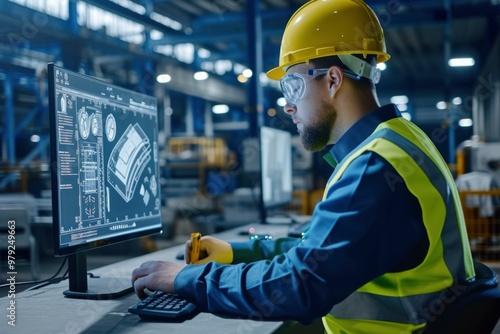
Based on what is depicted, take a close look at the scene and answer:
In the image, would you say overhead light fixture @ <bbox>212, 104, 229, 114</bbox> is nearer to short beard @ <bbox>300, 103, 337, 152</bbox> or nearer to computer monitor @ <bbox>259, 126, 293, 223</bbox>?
computer monitor @ <bbox>259, 126, 293, 223</bbox>

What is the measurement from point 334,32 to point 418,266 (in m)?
0.64

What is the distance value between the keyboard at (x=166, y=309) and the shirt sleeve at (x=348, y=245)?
207 mm

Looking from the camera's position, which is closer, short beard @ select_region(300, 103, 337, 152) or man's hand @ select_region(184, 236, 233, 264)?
short beard @ select_region(300, 103, 337, 152)

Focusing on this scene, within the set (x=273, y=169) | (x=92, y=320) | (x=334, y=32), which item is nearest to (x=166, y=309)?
(x=92, y=320)

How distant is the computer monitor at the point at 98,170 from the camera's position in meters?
1.43

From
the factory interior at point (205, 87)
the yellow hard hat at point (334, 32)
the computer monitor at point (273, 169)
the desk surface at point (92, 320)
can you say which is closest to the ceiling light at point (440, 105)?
the factory interior at point (205, 87)

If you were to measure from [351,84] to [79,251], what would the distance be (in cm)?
89

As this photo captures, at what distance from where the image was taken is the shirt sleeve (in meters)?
1.10

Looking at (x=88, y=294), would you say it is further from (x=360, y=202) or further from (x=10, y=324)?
(x=360, y=202)

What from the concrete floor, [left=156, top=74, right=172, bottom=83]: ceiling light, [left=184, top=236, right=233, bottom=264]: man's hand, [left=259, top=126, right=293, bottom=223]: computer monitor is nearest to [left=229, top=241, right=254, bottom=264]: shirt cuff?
[left=184, top=236, right=233, bottom=264]: man's hand

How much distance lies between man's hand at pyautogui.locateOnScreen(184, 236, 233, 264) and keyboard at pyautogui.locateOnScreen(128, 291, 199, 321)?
356mm

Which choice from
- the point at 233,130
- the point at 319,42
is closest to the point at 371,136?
the point at 319,42

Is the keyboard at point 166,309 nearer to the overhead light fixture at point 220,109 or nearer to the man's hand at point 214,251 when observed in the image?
the man's hand at point 214,251

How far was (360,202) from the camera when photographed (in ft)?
3.63
